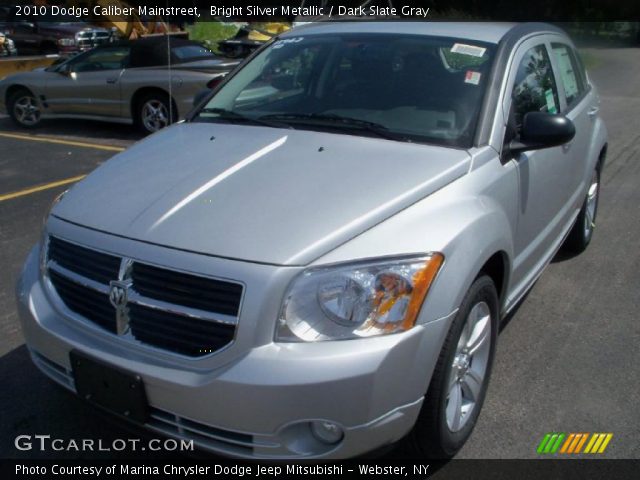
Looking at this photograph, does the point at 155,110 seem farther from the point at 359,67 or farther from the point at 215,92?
the point at 359,67

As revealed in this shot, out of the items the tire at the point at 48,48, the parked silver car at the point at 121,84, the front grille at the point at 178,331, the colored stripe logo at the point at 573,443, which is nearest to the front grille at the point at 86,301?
the front grille at the point at 178,331

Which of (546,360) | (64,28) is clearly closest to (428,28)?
(546,360)

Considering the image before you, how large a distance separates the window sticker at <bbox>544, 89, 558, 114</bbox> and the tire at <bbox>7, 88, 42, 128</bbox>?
358 inches

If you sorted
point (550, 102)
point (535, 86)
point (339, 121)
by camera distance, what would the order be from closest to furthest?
point (339, 121) < point (535, 86) < point (550, 102)

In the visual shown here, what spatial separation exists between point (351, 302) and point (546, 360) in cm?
185

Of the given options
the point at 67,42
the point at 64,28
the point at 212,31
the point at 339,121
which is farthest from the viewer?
the point at 212,31

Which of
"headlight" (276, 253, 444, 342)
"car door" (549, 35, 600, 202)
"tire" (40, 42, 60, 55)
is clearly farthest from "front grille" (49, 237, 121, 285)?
"tire" (40, 42, 60, 55)

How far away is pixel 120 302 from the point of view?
8.43 feet

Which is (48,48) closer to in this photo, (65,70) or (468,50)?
(65,70)

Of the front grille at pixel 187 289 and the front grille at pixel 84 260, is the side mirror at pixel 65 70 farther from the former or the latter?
the front grille at pixel 187 289

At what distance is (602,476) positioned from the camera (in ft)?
9.44

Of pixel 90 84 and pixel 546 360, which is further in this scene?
pixel 90 84

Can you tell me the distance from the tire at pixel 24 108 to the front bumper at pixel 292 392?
958 centimetres

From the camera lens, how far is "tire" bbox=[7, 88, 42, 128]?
11055 mm
